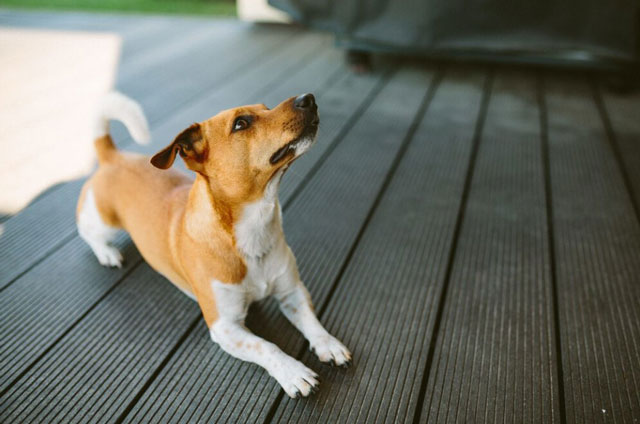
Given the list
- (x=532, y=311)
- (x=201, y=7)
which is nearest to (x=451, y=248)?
(x=532, y=311)

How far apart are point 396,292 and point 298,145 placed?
74 centimetres

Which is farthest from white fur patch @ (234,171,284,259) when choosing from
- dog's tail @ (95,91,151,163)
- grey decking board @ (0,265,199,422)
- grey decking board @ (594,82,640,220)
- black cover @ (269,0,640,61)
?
black cover @ (269,0,640,61)

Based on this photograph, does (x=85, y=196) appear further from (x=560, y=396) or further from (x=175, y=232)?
(x=560, y=396)

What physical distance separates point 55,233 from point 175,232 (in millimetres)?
892

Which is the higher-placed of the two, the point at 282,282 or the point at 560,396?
the point at 282,282

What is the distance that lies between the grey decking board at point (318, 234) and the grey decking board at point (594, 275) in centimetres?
83

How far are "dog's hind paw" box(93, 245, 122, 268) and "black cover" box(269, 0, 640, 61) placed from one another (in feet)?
8.37

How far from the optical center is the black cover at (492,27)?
127 inches

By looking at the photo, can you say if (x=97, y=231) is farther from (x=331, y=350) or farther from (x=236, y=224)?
(x=331, y=350)

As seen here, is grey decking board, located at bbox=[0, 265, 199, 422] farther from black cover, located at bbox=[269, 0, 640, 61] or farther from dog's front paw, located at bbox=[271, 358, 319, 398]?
black cover, located at bbox=[269, 0, 640, 61]

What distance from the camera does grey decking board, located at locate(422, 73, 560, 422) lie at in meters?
1.43

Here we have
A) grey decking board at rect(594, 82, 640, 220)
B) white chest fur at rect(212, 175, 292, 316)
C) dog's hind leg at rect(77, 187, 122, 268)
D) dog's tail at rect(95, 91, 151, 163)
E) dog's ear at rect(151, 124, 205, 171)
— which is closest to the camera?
dog's ear at rect(151, 124, 205, 171)

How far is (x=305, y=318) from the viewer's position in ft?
5.38

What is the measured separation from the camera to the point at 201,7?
20.1 ft
